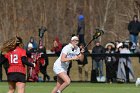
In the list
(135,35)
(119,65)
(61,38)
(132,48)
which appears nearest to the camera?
(119,65)

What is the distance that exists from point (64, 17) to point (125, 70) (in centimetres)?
A: 1054

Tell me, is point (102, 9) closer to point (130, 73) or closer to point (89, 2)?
point (89, 2)

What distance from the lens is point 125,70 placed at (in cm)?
2586

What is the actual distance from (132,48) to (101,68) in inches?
91.3

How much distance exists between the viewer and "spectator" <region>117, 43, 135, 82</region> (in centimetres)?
2572

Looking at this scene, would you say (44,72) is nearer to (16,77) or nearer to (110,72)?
(110,72)

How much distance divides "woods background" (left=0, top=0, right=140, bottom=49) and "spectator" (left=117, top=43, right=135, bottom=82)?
9222mm

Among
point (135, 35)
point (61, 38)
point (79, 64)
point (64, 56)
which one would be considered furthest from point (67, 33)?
point (64, 56)

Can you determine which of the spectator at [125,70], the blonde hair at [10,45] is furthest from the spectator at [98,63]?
the blonde hair at [10,45]

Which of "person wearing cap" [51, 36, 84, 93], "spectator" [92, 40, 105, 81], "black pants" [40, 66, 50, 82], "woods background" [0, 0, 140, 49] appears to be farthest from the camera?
"woods background" [0, 0, 140, 49]

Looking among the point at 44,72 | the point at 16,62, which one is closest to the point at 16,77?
the point at 16,62

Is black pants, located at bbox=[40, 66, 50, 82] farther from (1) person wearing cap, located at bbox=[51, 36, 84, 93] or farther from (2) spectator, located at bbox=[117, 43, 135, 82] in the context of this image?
(1) person wearing cap, located at bbox=[51, 36, 84, 93]

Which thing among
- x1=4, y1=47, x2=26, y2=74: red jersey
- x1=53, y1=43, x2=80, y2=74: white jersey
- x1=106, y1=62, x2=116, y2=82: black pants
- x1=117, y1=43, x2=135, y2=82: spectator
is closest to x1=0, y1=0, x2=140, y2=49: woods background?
x1=117, y1=43, x2=135, y2=82: spectator

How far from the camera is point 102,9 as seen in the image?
117 feet
